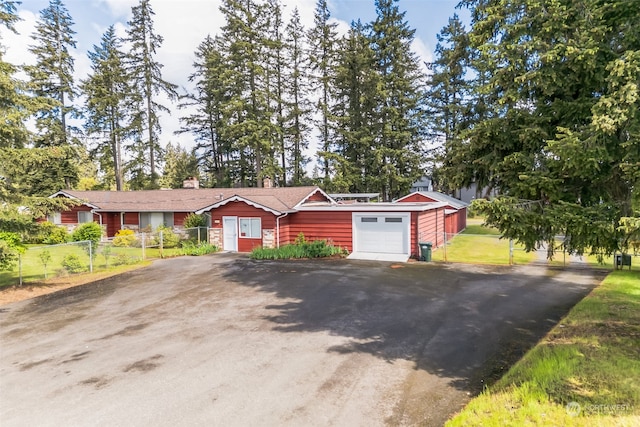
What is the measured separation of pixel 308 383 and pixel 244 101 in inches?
1214

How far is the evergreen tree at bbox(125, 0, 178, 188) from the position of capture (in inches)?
1320

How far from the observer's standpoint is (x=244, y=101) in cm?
3253

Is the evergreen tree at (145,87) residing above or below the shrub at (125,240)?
above

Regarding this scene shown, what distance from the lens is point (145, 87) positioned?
33.9 metres

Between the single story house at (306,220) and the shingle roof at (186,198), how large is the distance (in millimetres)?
70

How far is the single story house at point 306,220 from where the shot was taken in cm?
1775

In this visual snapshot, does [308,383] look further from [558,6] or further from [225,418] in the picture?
[558,6]

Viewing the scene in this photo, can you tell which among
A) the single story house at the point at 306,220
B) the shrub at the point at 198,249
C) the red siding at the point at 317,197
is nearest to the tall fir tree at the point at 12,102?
the single story house at the point at 306,220

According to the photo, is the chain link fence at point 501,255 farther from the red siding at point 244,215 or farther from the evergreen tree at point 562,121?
the red siding at point 244,215

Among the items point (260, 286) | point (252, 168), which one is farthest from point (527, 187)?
point (252, 168)

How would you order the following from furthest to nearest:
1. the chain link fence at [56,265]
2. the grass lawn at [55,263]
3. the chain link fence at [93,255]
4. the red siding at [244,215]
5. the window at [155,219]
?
1. the window at [155,219]
2. the red siding at [244,215]
3. the chain link fence at [93,255]
4. the grass lawn at [55,263]
5. the chain link fence at [56,265]

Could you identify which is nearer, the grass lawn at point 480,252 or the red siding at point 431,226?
the grass lawn at point 480,252
